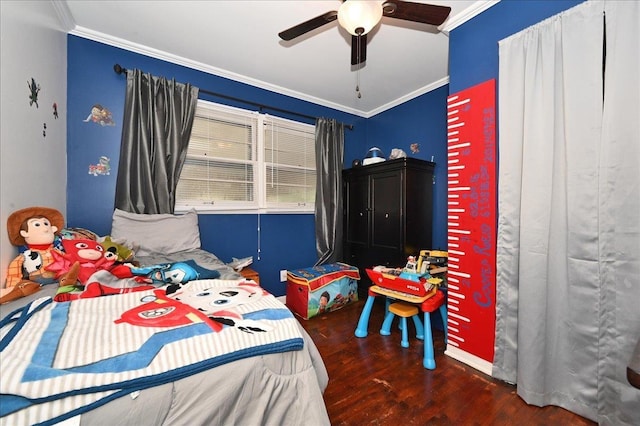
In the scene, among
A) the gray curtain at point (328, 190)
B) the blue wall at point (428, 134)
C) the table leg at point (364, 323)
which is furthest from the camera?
the gray curtain at point (328, 190)

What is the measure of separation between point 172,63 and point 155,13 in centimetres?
→ 59

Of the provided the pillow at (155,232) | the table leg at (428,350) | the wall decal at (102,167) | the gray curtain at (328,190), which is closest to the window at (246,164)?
the gray curtain at (328,190)

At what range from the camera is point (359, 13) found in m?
1.37

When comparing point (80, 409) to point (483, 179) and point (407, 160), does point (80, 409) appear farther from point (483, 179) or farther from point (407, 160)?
point (407, 160)

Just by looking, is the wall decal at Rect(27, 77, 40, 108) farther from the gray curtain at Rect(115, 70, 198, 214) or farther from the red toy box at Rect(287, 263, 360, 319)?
the red toy box at Rect(287, 263, 360, 319)

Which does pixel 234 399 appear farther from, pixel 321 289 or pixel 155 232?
pixel 321 289

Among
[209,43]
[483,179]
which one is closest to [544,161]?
[483,179]

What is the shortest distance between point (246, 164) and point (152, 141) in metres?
0.91

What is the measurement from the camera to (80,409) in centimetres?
55

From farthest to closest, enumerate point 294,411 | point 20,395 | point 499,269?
Result: point 499,269, point 294,411, point 20,395

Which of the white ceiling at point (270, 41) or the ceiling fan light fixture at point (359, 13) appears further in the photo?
the white ceiling at point (270, 41)

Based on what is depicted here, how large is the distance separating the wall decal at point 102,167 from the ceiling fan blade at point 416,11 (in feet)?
7.94

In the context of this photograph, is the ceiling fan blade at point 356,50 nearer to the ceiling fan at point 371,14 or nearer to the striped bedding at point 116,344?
the ceiling fan at point 371,14

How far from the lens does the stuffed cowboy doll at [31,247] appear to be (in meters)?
1.32
